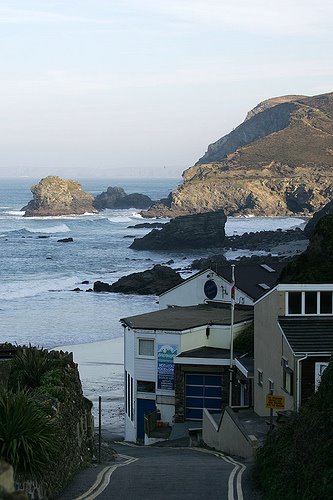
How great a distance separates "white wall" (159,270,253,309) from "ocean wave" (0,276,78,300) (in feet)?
136

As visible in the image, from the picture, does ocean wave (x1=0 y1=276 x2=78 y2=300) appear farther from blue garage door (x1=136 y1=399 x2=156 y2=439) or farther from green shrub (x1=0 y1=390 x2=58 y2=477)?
green shrub (x1=0 y1=390 x2=58 y2=477)

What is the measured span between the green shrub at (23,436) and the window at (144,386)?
18.3m

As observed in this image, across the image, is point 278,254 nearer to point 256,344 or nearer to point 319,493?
point 256,344

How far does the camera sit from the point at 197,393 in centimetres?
3200

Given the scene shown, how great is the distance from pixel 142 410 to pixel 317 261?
7.39 m

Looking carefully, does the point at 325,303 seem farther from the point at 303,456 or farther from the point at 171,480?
the point at 303,456

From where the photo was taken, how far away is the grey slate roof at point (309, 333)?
2430 centimetres

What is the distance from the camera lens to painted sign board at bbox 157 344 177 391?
32219 millimetres

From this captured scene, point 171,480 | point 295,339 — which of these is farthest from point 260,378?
point 171,480

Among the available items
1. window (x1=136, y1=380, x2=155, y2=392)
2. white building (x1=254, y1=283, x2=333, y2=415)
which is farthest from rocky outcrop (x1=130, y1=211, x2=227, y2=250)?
white building (x1=254, y1=283, x2=333, y2=415)

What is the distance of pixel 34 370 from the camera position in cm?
2014

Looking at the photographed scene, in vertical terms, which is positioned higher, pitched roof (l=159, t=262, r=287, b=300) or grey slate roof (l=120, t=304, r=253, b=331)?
pitched roof (l=159, t=262, r=287, b=300)

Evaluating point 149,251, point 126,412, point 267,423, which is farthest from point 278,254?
point 267,423

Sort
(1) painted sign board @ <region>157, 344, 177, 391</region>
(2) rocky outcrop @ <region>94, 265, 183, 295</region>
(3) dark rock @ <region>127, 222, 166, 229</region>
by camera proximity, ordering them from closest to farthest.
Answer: (1) painted sign board @ <region>157, 344, 177, 391</region>, (2) rocky outcrop @ <region>94, 265, 183, 295</region>, (3) dark rock @ <region>127, 222, 166, 229</region>
